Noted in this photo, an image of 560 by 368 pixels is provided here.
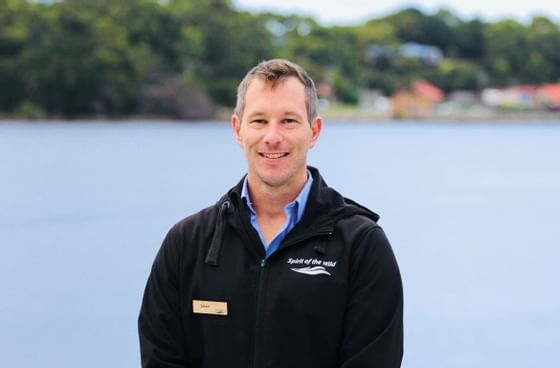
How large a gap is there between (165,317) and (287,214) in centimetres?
44

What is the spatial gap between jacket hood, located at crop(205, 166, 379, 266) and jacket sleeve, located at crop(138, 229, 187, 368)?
13cm

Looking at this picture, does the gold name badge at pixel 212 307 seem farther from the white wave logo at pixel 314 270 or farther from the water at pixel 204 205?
the water at pixel 204 205

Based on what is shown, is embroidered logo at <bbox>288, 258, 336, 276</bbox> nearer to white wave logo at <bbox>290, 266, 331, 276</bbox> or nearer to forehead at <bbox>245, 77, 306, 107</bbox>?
white wave logo at <bbox>290, 266, 331, 276</bbox>

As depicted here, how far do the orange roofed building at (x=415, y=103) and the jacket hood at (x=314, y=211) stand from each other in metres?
91.0

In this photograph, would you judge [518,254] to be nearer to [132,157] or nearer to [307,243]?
[307,243]

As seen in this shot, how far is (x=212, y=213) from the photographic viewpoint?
2689 millimetres

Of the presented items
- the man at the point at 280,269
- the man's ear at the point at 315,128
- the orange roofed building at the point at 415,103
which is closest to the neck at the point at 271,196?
the man at the point at 280,269

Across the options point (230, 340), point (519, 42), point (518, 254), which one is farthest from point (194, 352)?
point (519, 42)

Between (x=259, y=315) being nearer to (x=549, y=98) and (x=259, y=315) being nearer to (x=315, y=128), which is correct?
(x=315, y=128)

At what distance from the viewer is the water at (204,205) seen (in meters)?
8.92

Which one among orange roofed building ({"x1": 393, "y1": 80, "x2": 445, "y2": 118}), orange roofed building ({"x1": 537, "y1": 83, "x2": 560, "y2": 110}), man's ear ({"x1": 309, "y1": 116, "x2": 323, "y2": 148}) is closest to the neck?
man's ear ({"x1": 309, "y1": 116, "x2": 323, "y2": 148})

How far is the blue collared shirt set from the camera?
2.62 m

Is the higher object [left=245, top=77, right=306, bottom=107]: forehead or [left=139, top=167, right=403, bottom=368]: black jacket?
[left=245, top=77, right=306, bottom=107]: forehead

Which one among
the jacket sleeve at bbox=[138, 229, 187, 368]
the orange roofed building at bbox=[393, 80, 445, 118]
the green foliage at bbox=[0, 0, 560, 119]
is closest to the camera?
the jacket sleeve at bbox=[138, 229, 187, 368]
